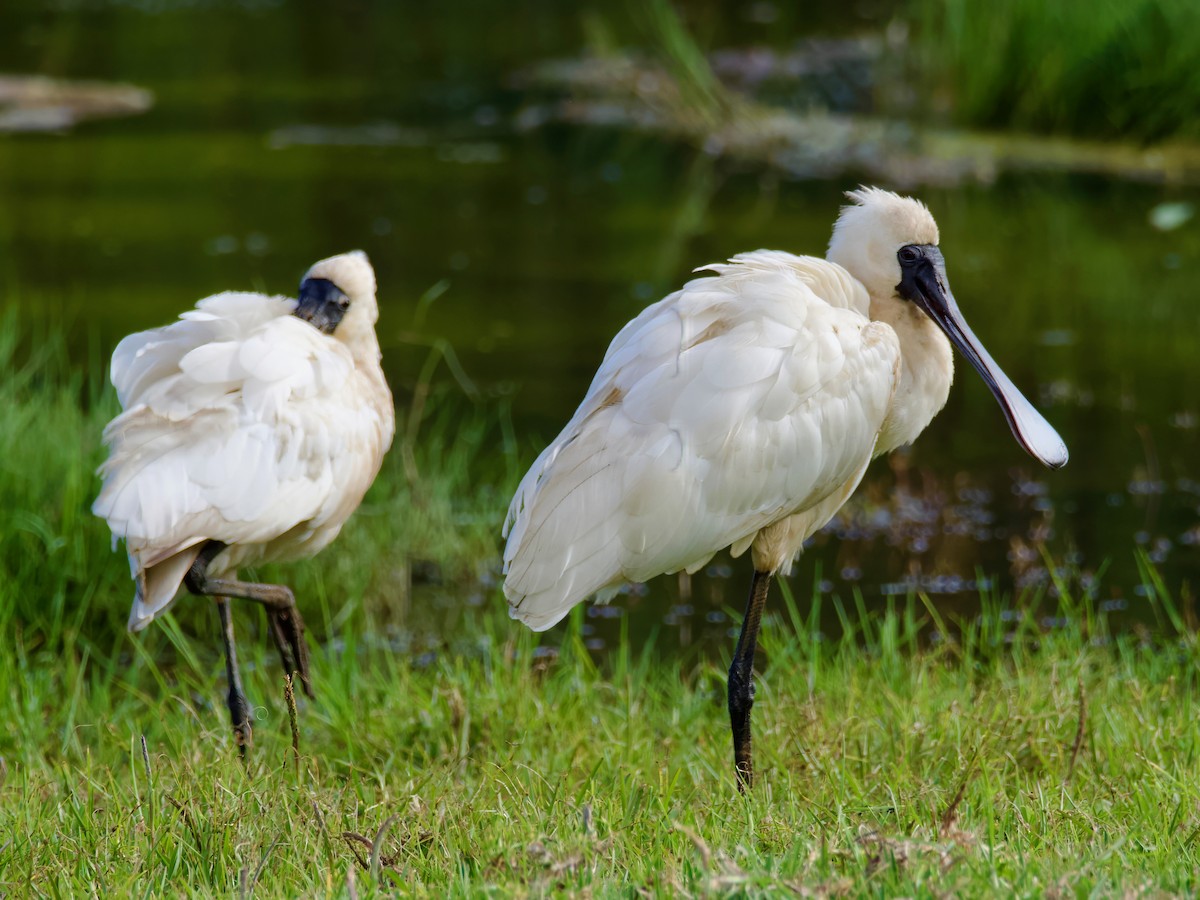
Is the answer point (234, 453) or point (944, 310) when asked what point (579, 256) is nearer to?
point (234, 453)

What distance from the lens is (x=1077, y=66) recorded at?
1298cm

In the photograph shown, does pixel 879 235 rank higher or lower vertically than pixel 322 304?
higher

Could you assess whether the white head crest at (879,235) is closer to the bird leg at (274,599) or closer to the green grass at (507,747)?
the green grass at (507,747)

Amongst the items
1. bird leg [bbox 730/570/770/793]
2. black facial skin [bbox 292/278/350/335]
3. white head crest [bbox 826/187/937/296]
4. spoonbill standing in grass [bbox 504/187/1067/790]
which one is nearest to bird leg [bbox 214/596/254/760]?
black facial skin [bbox 292/278/350/335]

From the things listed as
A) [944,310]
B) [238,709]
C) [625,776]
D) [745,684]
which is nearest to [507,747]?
[745,684]

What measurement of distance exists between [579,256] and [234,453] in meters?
6.61

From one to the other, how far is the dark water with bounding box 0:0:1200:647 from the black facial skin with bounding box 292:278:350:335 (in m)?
0.28

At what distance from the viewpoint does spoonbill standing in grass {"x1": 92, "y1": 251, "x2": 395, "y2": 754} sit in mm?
4500

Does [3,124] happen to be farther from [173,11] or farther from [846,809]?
[846,809]

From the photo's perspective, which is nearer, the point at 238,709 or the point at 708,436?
the point at 708,436

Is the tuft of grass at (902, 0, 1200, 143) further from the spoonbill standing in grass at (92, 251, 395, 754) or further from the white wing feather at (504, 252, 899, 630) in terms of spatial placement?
the white wing feather at (504, 252, 899, 630)

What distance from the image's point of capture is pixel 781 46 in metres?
18.8

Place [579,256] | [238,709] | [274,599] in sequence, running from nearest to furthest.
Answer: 1. [238,709]
2. [274,599]
3. [579,256]

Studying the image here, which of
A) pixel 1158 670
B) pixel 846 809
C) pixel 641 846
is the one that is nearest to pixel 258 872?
pixel 641 846
